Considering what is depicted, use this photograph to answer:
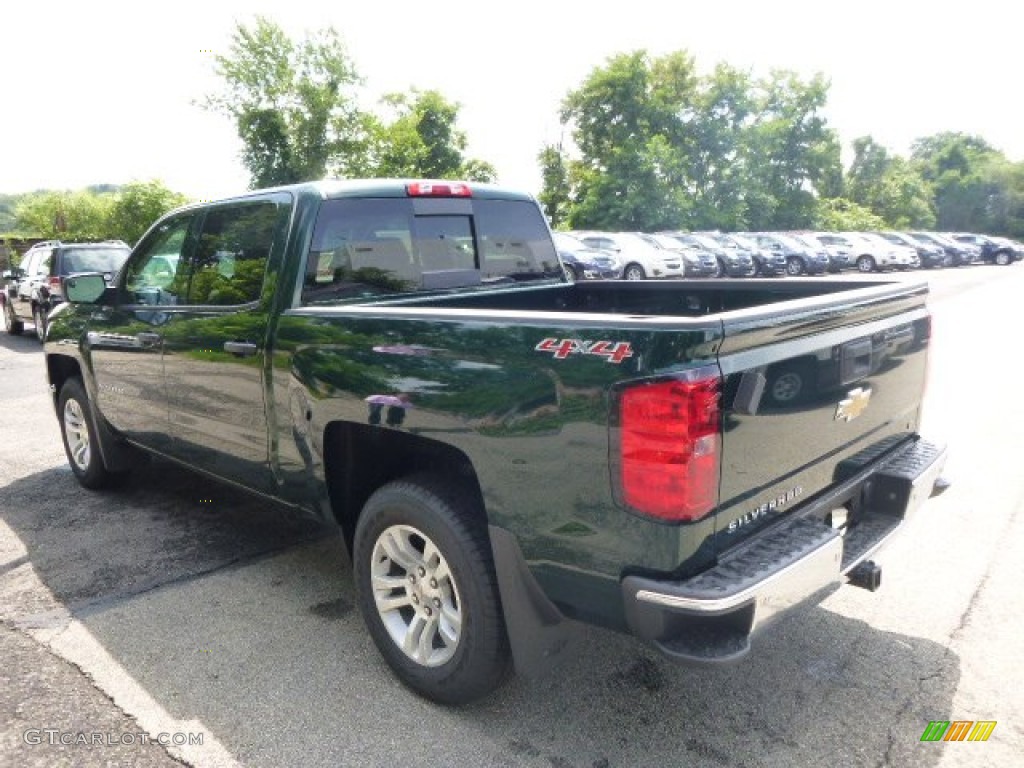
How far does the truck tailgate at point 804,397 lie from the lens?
7.16 feet

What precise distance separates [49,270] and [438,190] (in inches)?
478

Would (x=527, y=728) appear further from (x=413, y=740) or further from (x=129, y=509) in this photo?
(x=129, y=509)

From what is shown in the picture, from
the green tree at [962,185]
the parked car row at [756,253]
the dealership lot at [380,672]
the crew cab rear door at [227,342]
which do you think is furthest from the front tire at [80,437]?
the green tree at [962,185]

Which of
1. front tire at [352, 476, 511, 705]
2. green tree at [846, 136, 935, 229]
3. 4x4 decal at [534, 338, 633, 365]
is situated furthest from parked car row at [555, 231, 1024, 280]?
green tree at [846, 136, 935, 229]

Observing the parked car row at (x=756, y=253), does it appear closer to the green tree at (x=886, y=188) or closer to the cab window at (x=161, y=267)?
the cab window at (x=161, y=267)

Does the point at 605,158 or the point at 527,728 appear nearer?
the point at 527,728

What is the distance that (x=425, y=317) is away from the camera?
103 inches

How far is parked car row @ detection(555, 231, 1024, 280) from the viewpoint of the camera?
22.1 m

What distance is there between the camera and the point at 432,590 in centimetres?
274

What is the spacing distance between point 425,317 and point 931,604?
2.72 meters

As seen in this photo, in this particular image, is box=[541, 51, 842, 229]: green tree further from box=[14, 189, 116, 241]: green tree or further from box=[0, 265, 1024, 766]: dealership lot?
box=[0, 265, 1024, 766]: dealership lot

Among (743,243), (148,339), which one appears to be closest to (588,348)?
(148,339)

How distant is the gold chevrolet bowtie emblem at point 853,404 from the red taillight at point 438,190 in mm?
2140

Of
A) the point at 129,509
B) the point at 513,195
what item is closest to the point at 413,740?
the point at 513,195
